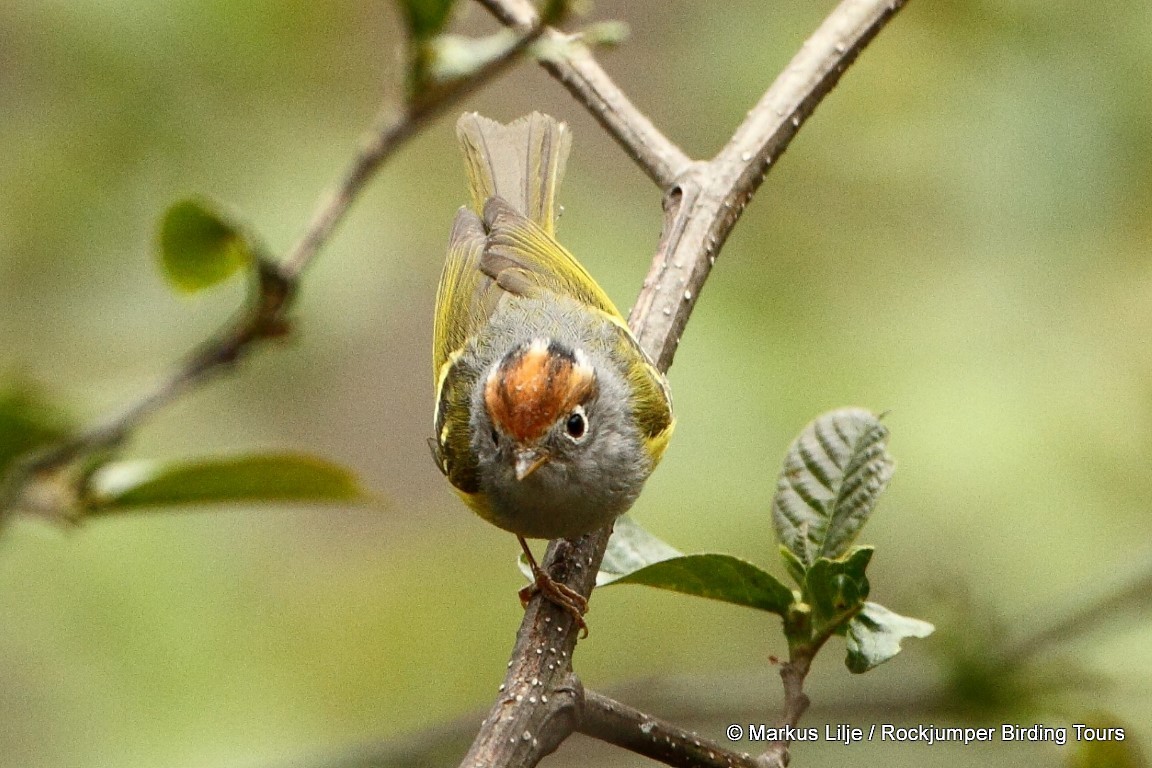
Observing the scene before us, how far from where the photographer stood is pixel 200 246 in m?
2.56

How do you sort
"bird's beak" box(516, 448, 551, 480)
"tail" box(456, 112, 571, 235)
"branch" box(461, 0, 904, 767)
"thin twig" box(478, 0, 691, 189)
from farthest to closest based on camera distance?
"tail" box(456, 112, 571, 235) → "thin twig" box(478, 0, 691, 189) → "branch" box(461, 0, 904, 767) → "bird's beak" box(516, 448, 551, 480)

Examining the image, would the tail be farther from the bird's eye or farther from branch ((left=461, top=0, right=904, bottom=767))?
the bird's eye

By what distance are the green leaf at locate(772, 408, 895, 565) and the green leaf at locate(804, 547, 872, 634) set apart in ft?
0.65

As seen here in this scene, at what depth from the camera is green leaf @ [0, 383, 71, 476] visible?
2.38 m

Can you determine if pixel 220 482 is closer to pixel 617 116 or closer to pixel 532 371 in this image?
pixel 532 371

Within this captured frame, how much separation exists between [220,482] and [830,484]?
4.09 feet

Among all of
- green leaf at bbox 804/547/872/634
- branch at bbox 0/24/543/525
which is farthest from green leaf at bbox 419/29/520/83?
green leaf at bbox 804/547/872/634

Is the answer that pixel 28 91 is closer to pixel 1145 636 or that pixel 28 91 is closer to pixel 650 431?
pixel 650 431

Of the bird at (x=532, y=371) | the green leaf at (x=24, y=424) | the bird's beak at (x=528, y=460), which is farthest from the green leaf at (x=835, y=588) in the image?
the green leaf at (x=24, y=424)

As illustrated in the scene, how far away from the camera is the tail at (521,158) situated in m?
3.91

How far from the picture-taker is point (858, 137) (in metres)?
4.30

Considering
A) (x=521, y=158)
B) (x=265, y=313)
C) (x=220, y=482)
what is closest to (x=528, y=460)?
(x=220, y=482)

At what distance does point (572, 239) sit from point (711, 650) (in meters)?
1.41

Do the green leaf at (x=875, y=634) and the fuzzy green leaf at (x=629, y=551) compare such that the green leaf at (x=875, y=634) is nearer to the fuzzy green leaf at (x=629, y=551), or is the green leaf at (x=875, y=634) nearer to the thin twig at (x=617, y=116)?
the fuzzy green leaf at (x=629, y=551)
